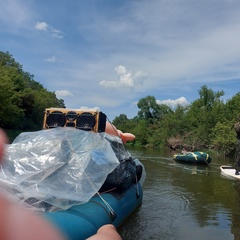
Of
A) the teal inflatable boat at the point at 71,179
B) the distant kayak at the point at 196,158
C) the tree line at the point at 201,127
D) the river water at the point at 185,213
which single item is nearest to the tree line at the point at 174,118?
the tree line at the point at 201,127

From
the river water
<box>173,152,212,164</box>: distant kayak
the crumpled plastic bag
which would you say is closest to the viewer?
the crumpled plastic bag

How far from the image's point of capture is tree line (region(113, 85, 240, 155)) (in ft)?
112

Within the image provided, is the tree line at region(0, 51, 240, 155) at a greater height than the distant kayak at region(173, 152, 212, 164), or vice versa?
the tree line at region(0, 51, 240, 155)

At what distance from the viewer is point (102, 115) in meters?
8.04

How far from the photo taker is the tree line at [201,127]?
34028 mm

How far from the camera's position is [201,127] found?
41.6 meters

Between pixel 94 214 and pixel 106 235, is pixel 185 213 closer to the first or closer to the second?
pixel 94 214

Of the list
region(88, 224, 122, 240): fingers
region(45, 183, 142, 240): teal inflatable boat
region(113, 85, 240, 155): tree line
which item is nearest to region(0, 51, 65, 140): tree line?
region(113, 85, 240, 155): tree line

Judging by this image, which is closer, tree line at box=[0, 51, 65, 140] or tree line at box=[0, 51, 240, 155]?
tree line at box=[0, 51, 65, 140]

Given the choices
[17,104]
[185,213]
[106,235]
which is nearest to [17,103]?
[17,104]

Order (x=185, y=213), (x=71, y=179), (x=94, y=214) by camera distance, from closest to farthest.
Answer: (x=94, y=214), (x=71, y=179), (x=185, y=213)

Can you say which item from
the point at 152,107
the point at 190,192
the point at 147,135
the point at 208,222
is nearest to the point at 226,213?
the point at 208,222

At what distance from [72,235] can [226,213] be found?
4.86m

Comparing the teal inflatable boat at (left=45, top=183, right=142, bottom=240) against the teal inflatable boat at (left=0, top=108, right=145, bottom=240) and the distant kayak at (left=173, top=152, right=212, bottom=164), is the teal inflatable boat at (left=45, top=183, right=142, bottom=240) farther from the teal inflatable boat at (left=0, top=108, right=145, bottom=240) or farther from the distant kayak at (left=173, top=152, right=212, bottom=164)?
the distant kayak at (left=173, top=152, right=212, bottom=164)
